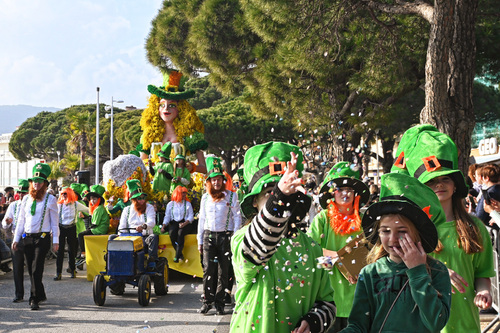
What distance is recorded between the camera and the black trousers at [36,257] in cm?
885

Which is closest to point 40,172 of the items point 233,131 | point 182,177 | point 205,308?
point 205,308

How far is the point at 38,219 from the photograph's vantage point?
8.93 metres

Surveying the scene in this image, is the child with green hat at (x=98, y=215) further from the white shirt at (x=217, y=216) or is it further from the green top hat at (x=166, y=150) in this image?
the white shirt at (x=217, y=216)

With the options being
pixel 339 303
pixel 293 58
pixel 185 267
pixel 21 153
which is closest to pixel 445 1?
pixel 339 303

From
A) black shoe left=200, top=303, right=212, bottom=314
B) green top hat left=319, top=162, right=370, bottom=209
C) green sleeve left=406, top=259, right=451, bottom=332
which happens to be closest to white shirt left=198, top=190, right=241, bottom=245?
black shoe left=200, top=303, right=212, bottom=314

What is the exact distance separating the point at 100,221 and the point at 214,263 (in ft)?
14.1

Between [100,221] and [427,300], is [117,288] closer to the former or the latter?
[100,221]

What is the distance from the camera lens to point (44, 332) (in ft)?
24.2

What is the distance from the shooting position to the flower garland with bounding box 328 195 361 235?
15.9ft

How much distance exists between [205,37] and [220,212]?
9.01 m

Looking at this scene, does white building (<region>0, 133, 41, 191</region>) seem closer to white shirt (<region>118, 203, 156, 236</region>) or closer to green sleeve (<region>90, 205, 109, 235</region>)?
green sleeve (<region>90, 205, 109, 235</region>)

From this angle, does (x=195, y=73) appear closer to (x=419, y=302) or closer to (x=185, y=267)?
(x=185, y=267)

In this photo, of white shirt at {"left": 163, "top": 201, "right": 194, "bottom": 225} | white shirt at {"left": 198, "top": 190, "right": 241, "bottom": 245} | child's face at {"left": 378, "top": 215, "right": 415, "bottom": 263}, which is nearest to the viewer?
child's face at {"left": 378, "top": 215, "right": 415, "bottom": 263}

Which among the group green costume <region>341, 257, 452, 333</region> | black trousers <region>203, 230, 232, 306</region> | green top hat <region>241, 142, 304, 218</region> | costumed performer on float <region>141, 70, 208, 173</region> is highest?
costumed performer on float <region>141, 70, 208, 173</region>
